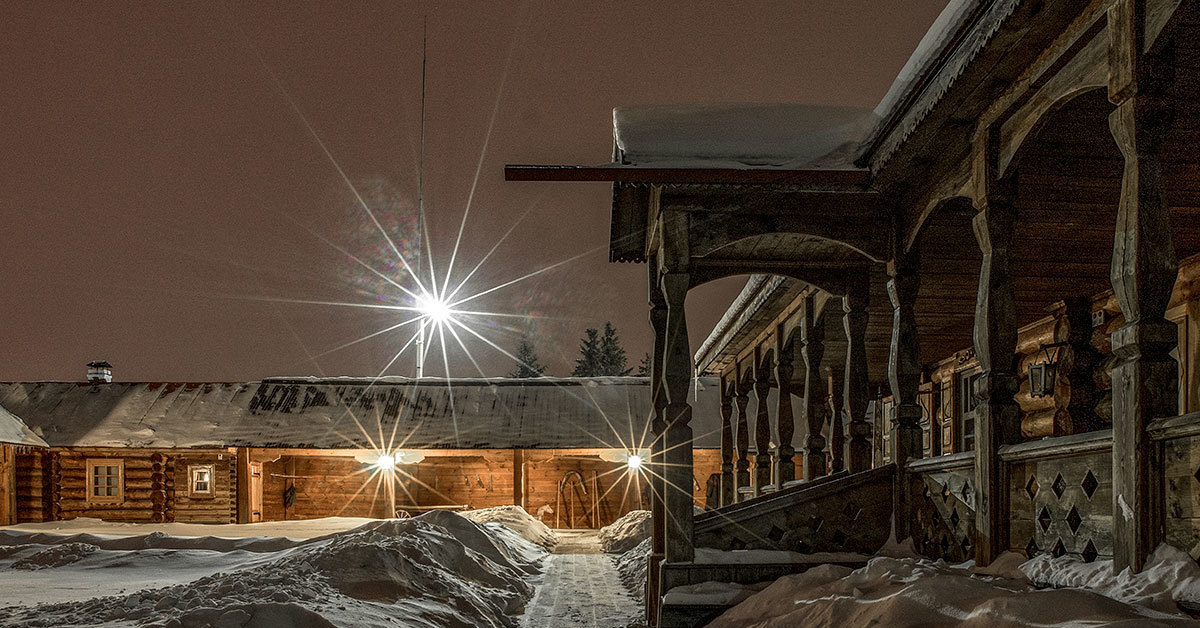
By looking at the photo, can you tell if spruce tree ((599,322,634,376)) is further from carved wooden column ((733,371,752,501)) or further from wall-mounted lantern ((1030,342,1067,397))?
wall-mounted lantern ((1030,342,1067,397))

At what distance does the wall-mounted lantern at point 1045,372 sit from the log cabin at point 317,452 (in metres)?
15.0

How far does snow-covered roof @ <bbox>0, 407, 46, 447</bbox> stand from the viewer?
79.3 ft

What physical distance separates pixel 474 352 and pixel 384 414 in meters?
100

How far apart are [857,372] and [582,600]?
4.27 meters

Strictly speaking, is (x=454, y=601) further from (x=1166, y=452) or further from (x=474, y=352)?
(x=474, y=352)

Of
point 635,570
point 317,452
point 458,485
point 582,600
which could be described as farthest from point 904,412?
point 458,485

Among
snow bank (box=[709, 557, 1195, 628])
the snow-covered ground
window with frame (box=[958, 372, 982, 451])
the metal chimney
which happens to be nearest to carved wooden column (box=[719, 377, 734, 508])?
window with frame (box=[958, 372, 982, 451])

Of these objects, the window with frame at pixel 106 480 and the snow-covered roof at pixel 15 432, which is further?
the window with frame at pixel 106 480

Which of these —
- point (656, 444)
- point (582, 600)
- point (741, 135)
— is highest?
point (741, 135)

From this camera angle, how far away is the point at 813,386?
37.6 ft

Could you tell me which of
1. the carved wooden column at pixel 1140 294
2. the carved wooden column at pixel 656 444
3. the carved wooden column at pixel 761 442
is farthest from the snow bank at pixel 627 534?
the carved wooden column at pixel 1140 294

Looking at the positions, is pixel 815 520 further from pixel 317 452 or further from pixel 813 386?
pixel 317 452

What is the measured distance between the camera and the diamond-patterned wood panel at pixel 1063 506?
4.52 meters

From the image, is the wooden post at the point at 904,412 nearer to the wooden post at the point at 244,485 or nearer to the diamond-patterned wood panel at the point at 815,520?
Answer: the diamond-patterned wood panel at the point at 815,520
